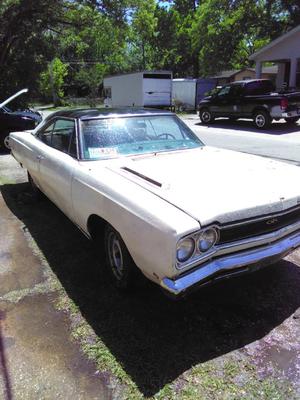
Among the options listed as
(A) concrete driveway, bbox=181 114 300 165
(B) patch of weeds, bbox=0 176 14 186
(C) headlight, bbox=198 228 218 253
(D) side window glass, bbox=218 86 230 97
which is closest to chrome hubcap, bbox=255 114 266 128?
(A) concrete driveway, bbox=181 114 300 165

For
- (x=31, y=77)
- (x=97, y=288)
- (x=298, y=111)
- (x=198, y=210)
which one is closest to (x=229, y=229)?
(x=198, y=210)

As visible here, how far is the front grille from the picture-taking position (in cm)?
277

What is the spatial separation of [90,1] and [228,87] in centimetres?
778

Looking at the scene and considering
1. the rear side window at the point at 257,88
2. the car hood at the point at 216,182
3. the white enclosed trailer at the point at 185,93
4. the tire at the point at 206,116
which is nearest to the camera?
the car hood at the point at 216,182

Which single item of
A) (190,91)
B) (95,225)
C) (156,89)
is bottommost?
(95,225)

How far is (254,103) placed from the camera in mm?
15469

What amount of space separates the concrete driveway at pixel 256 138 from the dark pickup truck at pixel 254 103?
479mm

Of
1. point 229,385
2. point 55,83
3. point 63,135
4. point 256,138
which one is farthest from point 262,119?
point 55,83

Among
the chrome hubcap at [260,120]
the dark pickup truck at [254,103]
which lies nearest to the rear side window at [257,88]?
the dark pickup truck at [254,103]

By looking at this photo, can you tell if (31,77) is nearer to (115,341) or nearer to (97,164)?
(97,164)

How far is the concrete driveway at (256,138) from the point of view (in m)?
10.4

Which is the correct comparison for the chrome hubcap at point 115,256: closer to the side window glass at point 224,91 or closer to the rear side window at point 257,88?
the rear side window at point 257,88

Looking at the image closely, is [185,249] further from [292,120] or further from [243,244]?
[292,120]

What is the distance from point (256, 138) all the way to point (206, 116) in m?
5.47
